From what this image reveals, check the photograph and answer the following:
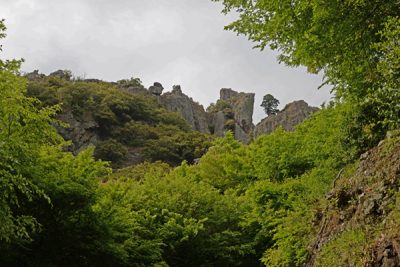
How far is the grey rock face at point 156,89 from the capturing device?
292 feet

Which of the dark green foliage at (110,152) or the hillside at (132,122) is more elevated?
the hillside at (132,122)

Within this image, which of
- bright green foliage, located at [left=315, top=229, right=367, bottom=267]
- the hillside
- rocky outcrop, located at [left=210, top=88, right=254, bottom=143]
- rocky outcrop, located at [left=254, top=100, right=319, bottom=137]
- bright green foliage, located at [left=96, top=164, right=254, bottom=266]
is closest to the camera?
bright green foliage, located at [left=315, top=229, right=367, bottom=267]

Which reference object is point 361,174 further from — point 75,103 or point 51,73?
point 51,73

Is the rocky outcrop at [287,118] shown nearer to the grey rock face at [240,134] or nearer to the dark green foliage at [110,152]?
the grey rock face at [240,134]

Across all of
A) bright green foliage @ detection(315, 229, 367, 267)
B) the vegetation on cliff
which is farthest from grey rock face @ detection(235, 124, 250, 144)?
bright green foliage @ detection(315, 229, 367, 267)

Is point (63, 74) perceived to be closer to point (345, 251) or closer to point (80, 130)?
point (80, 130)

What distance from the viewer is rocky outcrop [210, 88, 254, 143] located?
78.9 m

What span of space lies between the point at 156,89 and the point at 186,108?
9.26m

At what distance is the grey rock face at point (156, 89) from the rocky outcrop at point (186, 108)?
2.82 metres

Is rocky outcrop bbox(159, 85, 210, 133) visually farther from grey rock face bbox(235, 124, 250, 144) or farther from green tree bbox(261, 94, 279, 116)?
green tree bbox(261, 94, 279, 116)

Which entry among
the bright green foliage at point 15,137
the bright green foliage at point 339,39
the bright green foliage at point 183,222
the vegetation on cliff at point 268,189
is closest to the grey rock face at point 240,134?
the vegetation on cliff at point 268,189

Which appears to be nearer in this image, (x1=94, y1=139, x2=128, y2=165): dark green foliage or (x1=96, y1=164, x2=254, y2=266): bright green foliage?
(x1=96, y1=164, x2=254, y2=266): bright green foliage

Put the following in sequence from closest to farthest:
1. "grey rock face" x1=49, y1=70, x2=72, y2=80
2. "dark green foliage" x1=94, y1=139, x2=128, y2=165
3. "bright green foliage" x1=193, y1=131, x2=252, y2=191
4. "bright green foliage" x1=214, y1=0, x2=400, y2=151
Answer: "bright green foliage" x1=214, y1=0, x2=400, y2=151 → "bright green foliage" x1=193, y1=131, x2=252, y2=191 → "dark green foliage" x1=94, y1=139, x2=128, y2=165 → "grey rock face" x1=49, y1=70, x2=72, y2=80

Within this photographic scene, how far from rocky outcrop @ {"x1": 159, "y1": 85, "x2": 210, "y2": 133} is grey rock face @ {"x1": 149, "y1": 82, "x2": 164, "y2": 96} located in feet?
9.26
